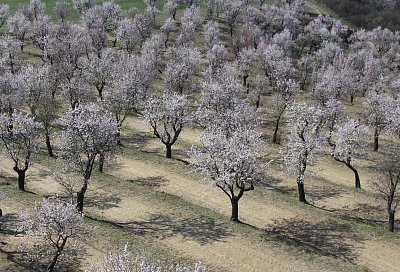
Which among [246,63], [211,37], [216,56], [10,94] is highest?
[211,37]

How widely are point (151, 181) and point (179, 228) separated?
12.2 meters

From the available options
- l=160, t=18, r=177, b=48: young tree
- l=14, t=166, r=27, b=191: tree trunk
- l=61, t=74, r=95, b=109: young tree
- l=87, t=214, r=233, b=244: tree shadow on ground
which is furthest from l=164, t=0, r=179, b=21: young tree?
l=87, t=214, r=233, b=244: tree shadow on ground

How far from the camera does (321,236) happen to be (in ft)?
163

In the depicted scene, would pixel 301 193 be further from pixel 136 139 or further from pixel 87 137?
pixel 136 139

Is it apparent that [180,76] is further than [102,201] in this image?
Yes

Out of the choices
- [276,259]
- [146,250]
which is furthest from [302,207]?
[146,250]

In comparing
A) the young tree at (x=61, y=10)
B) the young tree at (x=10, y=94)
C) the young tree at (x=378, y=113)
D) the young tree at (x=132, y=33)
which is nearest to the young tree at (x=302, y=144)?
the young tree at (x=378, y=113)

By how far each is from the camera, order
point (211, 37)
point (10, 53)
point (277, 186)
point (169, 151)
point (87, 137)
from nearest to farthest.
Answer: point (87, 137) → point (277, 186) → point (169, 151) → point (10, 53) → point (211, 37)

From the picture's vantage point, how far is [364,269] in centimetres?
4409

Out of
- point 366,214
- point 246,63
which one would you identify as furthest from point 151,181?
point 246,63

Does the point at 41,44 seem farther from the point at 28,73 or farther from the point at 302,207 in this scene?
the point at 302,207

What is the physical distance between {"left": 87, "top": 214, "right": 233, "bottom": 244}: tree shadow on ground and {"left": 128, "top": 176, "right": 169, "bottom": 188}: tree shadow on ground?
8.01 metres

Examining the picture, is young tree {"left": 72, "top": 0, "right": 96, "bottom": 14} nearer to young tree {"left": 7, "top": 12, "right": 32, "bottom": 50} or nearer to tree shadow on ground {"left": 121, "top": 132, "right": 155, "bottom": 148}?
young tree {"left": 7, "top": 12, "right": 32, "bottom": 50}

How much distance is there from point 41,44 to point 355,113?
65901 mm
